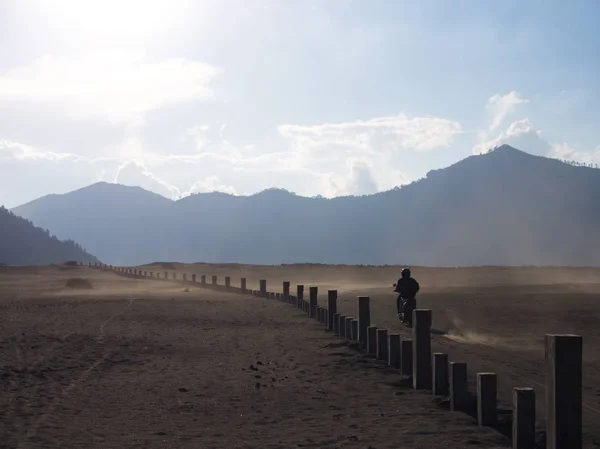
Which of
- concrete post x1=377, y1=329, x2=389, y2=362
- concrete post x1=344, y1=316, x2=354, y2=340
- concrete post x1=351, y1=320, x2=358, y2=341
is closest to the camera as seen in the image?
concrete post x1=377, y1=329, x2=389, y2=362

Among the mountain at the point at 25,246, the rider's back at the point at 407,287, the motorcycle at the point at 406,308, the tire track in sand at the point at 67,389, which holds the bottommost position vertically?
the tire track in sand at the point at 67,389

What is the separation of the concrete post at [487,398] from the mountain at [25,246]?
177 m

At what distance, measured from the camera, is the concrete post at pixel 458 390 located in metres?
10.2

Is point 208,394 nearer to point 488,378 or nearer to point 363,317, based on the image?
point 488,378

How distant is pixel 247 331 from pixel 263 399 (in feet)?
32.7

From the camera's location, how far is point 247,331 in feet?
72.0

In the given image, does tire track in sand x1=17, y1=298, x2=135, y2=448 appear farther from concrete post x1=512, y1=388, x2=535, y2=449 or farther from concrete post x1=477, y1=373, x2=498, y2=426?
concrete post x1=512, y1=388, x2=535, y2=449

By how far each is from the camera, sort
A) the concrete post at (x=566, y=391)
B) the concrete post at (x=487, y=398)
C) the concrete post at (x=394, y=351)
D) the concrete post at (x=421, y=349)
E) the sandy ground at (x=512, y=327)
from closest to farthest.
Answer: the concrete post at (x=566, y=391) → the concrete post at (x=487, y=398) → the concrete post at (x=421, y=349) → the sandy ground at (x=512, y=327) → the concrete post at (x=394, y=351)

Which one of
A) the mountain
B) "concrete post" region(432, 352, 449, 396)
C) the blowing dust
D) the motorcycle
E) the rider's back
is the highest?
the mountain

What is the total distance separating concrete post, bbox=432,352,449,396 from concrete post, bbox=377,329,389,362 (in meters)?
3.53

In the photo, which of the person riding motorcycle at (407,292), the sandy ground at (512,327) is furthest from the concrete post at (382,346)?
the person riding motorcycle at (407,292)

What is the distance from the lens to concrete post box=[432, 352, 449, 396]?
11.2 meters

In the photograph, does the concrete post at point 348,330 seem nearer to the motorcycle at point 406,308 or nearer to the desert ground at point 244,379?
the desert ground at point 244,379

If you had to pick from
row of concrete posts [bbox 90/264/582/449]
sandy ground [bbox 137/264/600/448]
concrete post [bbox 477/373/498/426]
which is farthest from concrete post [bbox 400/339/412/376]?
concrete post [bbox 477/373/498/426]
